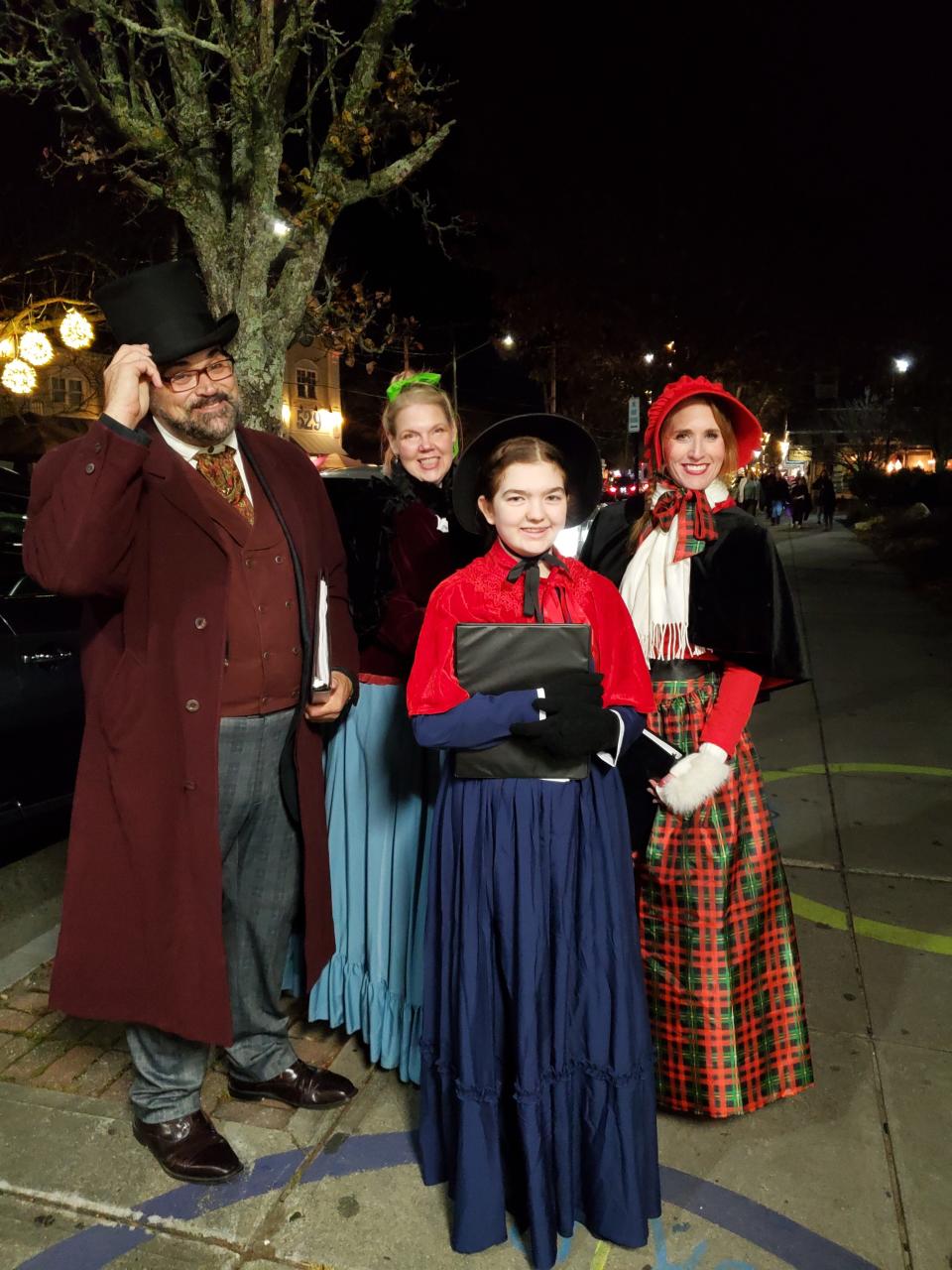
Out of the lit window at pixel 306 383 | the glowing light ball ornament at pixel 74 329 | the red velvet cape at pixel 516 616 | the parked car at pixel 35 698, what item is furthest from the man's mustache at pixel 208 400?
the lit window at pixel 306 383

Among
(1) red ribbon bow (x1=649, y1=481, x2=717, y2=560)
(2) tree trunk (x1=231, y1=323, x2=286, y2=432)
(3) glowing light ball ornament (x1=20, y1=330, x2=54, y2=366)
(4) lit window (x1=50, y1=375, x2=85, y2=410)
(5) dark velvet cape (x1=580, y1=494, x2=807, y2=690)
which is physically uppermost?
(4) lit window (x1=50, y1=375, x2=85, y2=410)

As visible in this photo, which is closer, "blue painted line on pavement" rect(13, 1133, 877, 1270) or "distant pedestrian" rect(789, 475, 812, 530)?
"blue painted line on pavement" rect(13, 1133, 877, 1270)

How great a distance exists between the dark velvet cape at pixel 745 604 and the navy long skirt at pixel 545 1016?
56cm

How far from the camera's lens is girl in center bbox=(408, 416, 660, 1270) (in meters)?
1.98

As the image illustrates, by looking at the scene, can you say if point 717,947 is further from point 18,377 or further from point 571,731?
point 18,377

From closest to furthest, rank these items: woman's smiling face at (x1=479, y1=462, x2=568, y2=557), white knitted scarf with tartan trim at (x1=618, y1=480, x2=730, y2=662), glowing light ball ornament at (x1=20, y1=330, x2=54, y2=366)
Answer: woman's smiling face at (x1=479, y1=462, x2=568, y2=557), white knitted scarf with tartan trim at (x1=618, y1=480, x2=730, y2=662), glowing light ball ornament at (x1=20, y1=330, x2=54, y2=366)

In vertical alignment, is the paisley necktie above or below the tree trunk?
below

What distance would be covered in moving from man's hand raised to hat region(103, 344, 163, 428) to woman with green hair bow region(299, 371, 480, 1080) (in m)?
0.80

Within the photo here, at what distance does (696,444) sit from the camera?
2.44 metres

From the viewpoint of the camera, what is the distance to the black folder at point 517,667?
195 centimetres

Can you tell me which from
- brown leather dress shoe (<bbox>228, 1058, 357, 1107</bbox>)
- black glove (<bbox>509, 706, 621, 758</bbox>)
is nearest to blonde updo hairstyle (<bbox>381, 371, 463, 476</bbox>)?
black glove (<bbox>509, 706, 621, 758</bbox>)

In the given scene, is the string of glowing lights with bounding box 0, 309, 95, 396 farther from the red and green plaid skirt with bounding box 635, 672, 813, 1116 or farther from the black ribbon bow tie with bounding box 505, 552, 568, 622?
the red and green plaid skirt with bounding box 635, 672, 813, 1116

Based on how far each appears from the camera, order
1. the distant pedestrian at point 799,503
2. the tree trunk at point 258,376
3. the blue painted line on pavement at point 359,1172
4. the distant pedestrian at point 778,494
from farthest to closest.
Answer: the distant pedestrian at point 778,494, the distant pedestrian at point 799,503, the tree trunk at point 258,376, the blue painted line on pavement at point 359,1172

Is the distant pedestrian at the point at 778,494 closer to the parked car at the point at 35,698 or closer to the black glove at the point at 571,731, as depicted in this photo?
the parked car at the point at 35,698
